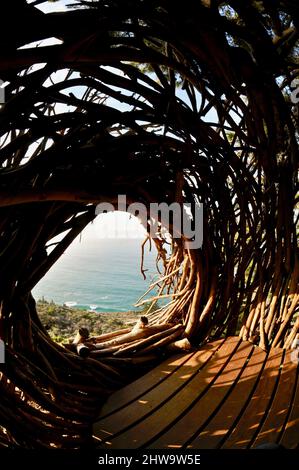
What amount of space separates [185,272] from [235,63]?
0.71 meters

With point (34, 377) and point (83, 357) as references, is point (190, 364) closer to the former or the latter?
point (83, 357)

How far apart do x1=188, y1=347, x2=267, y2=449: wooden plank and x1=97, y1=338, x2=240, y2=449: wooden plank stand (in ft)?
0.25

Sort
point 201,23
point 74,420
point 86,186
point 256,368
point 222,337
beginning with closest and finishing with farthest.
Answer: point 201,23 < point 86,186 < point 74,420 < point 256,368 < point 222,337

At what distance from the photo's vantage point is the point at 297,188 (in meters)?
0.99

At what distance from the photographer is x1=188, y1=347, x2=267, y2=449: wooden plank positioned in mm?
634

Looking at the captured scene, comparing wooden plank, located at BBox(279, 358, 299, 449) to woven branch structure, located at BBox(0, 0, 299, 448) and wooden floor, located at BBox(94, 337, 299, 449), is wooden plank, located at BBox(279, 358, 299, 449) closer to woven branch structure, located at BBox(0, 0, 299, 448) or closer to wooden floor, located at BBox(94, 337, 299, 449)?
wooden floor, located at BBox(94, 337, 299, 449)

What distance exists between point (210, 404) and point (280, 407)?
15 cm

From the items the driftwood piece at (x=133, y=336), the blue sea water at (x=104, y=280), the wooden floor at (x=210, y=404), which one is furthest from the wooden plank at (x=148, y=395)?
the blue sea water at (x=104, y=280)

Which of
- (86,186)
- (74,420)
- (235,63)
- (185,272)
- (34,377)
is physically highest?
(235,63)

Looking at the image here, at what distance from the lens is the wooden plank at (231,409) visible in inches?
25.0

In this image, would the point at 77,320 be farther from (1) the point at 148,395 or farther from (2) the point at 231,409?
(2) the point at 231,409

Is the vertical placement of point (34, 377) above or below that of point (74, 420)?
above

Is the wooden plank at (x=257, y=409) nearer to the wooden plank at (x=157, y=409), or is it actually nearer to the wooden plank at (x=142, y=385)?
the wooden plank at (x=157, y=409)
